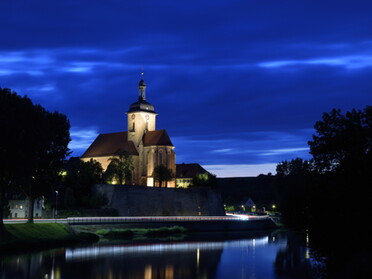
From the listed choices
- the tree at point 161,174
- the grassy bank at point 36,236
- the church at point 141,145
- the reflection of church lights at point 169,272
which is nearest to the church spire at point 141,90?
the church at point 141,145

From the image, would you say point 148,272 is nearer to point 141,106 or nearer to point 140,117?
point 140,117

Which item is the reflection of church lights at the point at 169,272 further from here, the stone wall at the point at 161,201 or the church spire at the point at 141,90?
the church spire at the point at 141,90

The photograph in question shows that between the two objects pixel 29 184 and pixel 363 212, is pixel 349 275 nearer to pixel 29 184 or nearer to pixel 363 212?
pixel 363 212

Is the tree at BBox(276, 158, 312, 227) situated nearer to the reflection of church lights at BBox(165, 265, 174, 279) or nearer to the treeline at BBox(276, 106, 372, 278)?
the treeline at BBox(276, 106, 372, 278)

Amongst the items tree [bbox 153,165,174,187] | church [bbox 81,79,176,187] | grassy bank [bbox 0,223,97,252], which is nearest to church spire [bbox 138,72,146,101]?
church [bbox 81,79,176,187]

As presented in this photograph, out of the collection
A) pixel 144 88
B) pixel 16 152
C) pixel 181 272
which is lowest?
pixel 181 272

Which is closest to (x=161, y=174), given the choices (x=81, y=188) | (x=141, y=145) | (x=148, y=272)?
(x=141, y=145)

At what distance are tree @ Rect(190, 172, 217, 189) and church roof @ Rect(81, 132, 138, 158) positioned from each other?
15.0 metres

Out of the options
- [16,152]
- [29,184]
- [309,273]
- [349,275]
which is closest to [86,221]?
[29,184]

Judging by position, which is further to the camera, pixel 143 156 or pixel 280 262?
pixel 143 156

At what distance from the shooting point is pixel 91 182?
92.9 m

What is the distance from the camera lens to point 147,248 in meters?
58.0

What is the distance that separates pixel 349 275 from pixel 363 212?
715 centimetres

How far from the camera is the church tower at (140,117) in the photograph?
124688mm
